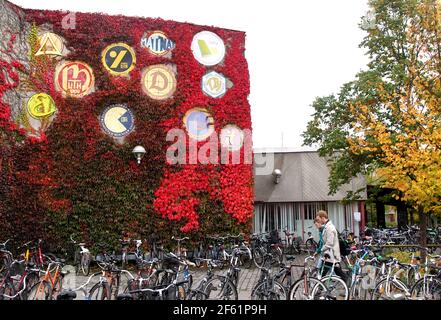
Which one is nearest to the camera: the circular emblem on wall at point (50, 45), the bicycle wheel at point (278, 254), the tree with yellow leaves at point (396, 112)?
the tree with yellow leaves at point (396, 112)

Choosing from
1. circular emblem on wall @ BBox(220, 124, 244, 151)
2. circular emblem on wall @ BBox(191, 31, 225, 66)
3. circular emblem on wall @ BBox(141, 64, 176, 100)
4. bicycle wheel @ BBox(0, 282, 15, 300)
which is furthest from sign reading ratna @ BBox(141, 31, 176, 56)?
bicycle wheel @ BBox(0, 282, 15, 300)

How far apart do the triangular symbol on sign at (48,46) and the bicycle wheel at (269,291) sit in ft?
35.2

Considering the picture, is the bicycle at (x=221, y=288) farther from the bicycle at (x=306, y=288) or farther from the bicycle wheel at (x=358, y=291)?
the bicycle wheel at (x=358, y=291)

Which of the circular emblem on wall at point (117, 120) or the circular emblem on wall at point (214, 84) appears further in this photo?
the circular emblem on wall at point (214, 84)

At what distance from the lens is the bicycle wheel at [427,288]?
23.8ft

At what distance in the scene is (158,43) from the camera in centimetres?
1479

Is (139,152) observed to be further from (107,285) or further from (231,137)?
(107,285)

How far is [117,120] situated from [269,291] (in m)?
8.98

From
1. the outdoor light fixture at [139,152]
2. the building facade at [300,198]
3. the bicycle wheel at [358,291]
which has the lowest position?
the bicycle wheel at [358,291]

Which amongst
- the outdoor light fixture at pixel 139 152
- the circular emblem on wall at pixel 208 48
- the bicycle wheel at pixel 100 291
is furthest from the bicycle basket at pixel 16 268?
the circular emblem on wall at pixel 208 48

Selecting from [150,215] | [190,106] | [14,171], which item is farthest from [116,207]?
[190,106]

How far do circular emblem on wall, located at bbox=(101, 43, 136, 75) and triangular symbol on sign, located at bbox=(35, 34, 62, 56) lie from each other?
152 cm

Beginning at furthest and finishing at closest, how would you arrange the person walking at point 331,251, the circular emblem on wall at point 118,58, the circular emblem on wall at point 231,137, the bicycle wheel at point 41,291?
the circular emblem on wall at point 231,137
the circular emblem on wall at point 118,58
the person walking at point 331,251
the bicycle wheel at point 41,291

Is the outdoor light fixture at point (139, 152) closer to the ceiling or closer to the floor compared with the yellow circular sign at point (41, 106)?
closer to the floor
